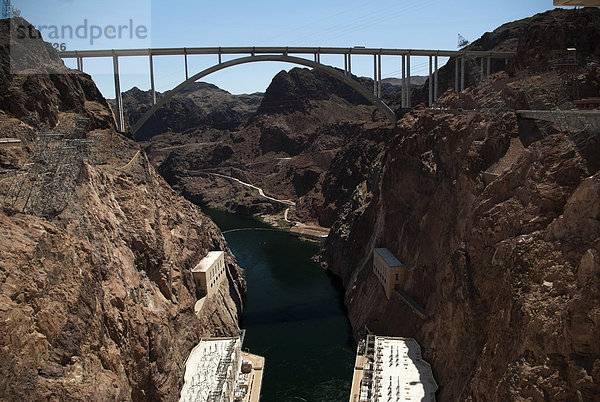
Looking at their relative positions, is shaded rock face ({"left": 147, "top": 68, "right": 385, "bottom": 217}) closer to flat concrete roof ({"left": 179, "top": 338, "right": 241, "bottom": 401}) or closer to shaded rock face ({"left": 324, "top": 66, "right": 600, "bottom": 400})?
shaded rock face ({"left": 324, "top": 66, "right": 600, "bottom": 400})

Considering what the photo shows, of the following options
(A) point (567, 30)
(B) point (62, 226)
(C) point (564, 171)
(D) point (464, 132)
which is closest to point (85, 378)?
(B) point (62, 226)

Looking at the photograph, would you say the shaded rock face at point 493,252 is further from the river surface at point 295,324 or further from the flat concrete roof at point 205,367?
the flat concrete roof at point 205,367

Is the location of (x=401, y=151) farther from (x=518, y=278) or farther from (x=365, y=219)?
(x=518, y=278)

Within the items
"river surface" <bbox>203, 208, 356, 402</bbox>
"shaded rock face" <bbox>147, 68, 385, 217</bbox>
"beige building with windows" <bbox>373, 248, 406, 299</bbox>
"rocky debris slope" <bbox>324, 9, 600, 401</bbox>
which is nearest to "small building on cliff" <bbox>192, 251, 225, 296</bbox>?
"river surface" <bbox>203, 208, 356, 402</bbox>

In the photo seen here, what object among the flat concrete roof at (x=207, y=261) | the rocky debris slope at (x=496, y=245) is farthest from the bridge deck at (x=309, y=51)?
the flat concrete roof at (x=207, y=261)

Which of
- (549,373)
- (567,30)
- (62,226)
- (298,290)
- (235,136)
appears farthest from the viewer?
(235,136)
